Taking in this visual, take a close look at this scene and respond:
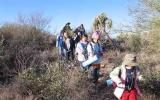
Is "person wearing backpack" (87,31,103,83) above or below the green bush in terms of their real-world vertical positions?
above

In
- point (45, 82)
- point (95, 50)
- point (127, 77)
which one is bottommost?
point (45, 82)

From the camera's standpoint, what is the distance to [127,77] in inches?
466

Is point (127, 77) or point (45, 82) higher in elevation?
point (127, 77)

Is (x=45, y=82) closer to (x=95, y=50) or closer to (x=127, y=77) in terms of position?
(x=95, y=50)

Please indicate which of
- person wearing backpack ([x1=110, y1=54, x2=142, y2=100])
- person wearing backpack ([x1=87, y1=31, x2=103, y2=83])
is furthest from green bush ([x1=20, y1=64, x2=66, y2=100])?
person wearing backpack ([x1=110, y1=54, x2=142, y2=100])

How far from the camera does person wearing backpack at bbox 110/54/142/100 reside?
11.8 m

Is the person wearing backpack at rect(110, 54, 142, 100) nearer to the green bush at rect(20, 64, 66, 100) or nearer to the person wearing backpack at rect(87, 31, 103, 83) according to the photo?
the green bush at rect(20, 64, 66, 100)

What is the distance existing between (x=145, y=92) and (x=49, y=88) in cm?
281

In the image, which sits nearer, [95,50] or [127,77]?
[127,77]

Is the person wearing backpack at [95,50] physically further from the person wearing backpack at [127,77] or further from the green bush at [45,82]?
the person wearing backpack at [127,77]

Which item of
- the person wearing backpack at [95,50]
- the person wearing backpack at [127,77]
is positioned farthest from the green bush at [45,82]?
the person wearing backpack at [127,77]

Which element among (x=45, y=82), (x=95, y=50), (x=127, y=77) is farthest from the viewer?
(x=95, y=50)

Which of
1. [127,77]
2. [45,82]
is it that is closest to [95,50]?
[45,82]

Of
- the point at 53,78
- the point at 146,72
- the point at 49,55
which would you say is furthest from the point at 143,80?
the point at 49,55
